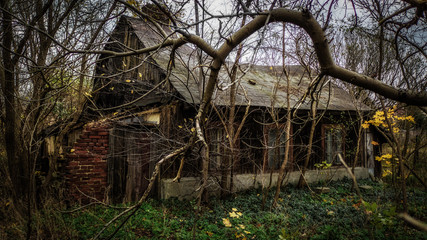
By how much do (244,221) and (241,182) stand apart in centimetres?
259

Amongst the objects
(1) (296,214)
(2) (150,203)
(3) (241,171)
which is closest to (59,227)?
(2) (150,203)

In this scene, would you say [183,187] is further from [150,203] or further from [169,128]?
[169,128]

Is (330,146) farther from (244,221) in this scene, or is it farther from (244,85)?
(244,221)

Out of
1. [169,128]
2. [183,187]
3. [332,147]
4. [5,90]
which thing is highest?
[5,90]

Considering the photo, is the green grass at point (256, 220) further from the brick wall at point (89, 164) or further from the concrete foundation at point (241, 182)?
the brick wall at point (89, 164)

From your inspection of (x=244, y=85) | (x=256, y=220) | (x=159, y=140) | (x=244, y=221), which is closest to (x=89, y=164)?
(x=159, y=140)

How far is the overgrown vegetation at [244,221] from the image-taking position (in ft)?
14.3

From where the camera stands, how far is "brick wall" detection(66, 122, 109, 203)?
19.3 feet

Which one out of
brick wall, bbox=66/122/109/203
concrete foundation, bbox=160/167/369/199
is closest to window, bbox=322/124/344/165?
concrete foundation, bbox=160/167/369/199

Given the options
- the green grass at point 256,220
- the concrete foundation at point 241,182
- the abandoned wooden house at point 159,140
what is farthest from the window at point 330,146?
the green grass at point 256,220

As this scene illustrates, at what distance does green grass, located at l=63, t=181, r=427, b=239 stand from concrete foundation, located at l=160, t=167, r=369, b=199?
359mm

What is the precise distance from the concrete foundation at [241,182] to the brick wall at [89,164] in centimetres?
161

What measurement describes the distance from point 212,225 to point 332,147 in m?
7.98

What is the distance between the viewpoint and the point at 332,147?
11.0 meters
